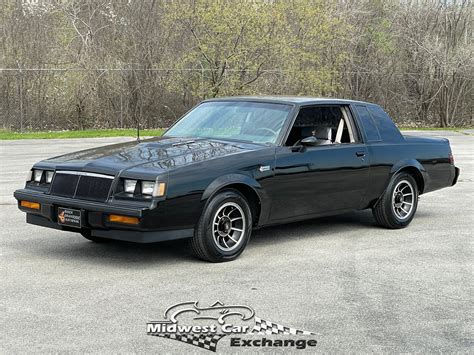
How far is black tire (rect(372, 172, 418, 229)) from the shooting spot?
916 centimetres

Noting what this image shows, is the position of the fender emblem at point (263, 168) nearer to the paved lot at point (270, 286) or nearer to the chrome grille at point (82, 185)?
the paved lot at point (270, 286)

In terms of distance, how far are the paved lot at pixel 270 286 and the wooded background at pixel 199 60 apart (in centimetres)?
2070

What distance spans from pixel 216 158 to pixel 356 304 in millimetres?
2082

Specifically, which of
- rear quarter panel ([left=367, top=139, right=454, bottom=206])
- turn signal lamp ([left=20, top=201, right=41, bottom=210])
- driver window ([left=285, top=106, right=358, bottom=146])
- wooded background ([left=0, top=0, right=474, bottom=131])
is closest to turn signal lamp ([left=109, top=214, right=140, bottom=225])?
turn signal lamp ([left=20, top=201, right=41, bottom=210])

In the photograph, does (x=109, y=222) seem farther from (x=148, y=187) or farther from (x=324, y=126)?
(x=324, y=126)

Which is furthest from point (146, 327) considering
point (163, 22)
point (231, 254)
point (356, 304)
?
point (163, 22)

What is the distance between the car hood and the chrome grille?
0.06 meters

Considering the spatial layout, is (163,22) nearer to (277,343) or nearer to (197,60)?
(197,60)

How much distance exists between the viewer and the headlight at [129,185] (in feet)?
22.6

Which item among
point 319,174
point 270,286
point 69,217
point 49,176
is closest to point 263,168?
point 319,174

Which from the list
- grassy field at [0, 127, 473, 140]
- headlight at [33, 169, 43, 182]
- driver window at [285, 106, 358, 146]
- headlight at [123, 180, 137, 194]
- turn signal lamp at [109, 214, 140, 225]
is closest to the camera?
turn signal lamp at [109, 214, 140, 225]

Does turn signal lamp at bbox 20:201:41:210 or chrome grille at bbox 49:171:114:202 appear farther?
turn signal lamp at bbox 20:201:41:210

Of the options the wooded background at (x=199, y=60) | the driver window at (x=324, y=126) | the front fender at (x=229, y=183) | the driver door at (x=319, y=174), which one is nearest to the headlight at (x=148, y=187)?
the front fender at (x=229, y=183)

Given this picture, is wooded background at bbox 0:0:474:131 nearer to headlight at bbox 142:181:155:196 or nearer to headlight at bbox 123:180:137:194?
headlight at bbox 123:180:137:194
